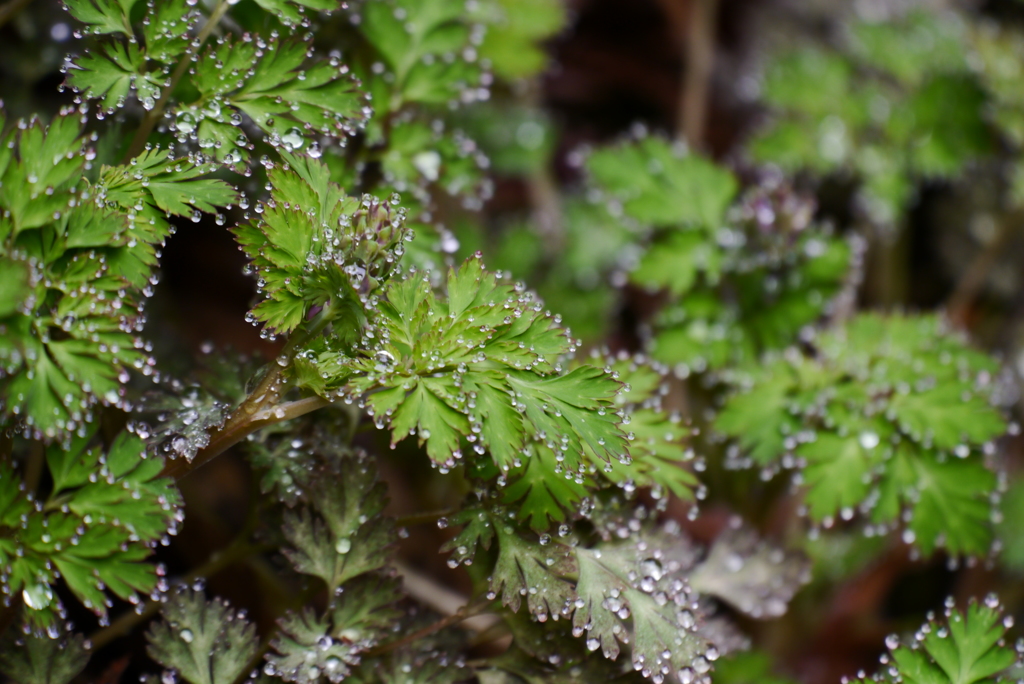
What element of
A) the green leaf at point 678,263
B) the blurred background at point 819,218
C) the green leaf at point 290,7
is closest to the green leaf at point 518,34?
the blurred background at point 819,218

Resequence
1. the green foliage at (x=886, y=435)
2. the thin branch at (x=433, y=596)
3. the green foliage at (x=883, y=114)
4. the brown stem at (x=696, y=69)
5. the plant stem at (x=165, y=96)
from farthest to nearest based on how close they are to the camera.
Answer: the brown stem at (x=696, y=69) → the green foliage at (x=883, y=114) → the thin branch at (x=433, y=596) → the green foliage at (x=886, y=435) → the plant stem at (x=165, y=96)

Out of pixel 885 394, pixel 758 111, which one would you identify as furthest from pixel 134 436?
pixel 758 111

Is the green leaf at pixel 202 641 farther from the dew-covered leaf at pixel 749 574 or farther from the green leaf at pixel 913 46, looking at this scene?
the green leaf at pixel 913 46

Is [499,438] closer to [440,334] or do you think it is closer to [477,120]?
[440,334]

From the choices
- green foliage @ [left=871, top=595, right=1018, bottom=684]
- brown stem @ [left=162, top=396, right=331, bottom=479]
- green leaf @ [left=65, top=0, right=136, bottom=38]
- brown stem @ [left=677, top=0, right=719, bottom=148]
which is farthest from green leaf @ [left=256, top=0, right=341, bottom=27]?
brown stem @ [left=677, top=0, right=719, bottom=148]

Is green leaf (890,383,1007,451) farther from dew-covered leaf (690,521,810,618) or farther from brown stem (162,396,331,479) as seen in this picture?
brown stem (162,396,331,479)

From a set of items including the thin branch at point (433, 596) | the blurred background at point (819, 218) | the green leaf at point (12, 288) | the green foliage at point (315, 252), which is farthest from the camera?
the blurred background at point (819, 218)
